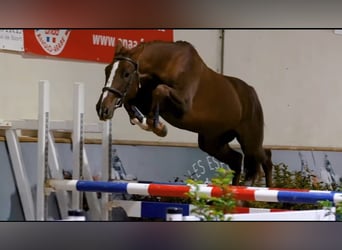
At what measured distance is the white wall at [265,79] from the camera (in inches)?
95.0

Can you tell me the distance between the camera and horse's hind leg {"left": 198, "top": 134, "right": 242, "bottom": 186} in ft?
7.95

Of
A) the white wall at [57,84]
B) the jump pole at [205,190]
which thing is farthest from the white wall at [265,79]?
the jump pole at [205,190]

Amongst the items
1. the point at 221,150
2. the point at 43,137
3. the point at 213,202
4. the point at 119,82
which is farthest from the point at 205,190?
the point at 43,137

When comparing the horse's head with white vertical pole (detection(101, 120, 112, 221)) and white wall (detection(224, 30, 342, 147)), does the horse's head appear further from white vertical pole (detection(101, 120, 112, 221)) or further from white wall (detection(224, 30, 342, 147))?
white wall (detection(224, 30, 342, 147))

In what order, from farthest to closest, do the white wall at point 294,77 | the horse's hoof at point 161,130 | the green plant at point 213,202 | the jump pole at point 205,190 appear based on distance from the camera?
the white wall at point 294,77, the horse's hoof at point 161,130, the jump pole at point 205,190, the green plant at point 213,202

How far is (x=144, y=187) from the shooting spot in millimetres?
2375

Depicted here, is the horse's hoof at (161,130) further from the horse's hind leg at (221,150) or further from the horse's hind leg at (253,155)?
the horse's hind leg at (253,155)

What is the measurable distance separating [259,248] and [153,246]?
0.30 metres

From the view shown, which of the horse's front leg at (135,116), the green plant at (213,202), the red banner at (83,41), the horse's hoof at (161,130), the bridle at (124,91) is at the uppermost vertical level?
the red banner at (83,41)

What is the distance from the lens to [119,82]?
232 cm

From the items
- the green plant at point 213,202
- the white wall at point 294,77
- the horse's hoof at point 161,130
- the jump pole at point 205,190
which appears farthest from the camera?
the white wall at point 294,77

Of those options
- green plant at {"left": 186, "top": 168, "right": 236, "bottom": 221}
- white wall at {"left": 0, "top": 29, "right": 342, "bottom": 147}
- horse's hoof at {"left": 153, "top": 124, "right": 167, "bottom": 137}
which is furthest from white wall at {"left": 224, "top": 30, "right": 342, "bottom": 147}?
green plant at {"left": 186, "top": 168, "right": 236, "bottom": 221}

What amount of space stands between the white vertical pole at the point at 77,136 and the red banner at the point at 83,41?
0.09 m

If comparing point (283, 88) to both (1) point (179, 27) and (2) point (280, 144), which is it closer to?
(2) point (280, 144)
